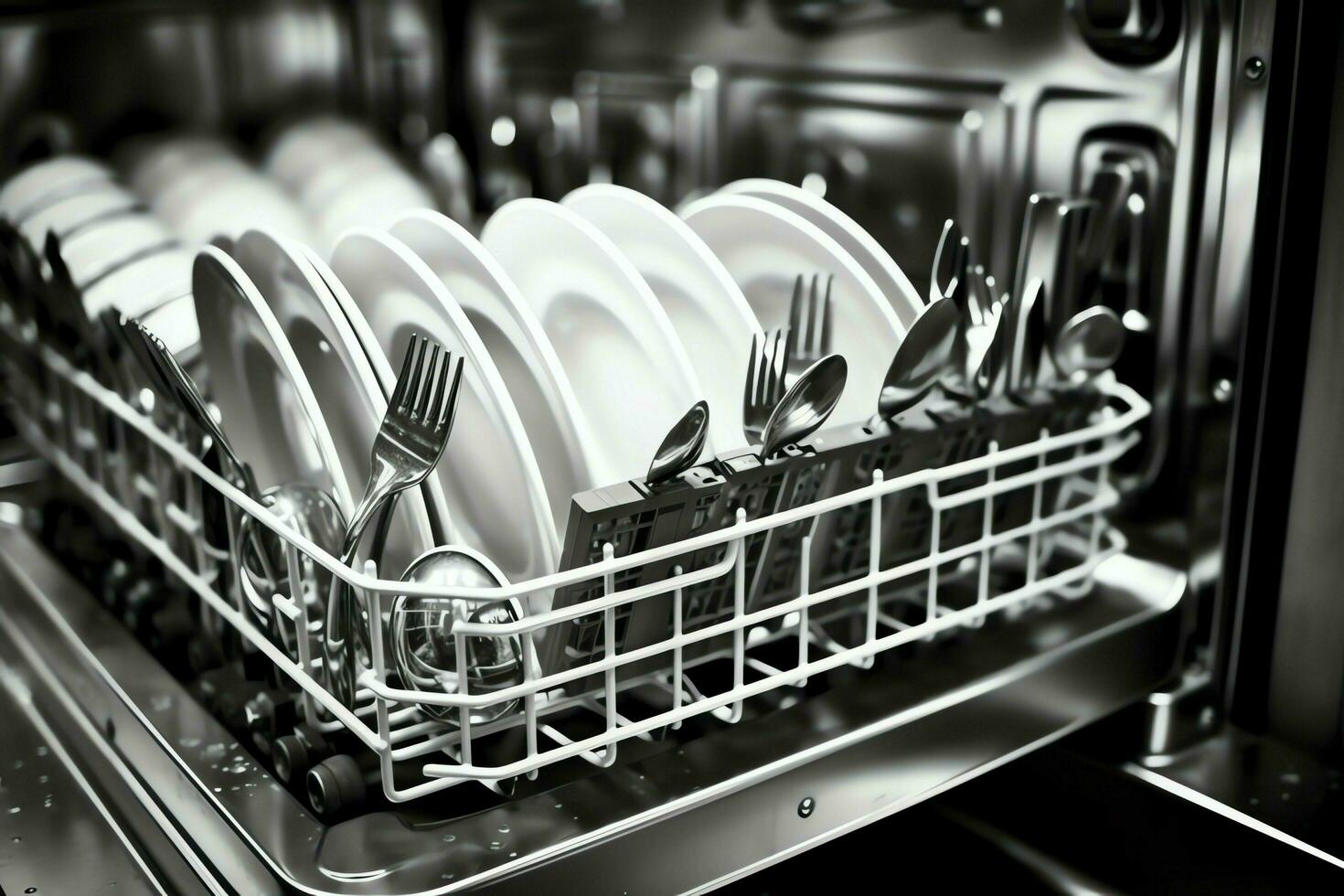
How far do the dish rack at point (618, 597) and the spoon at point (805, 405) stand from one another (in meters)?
0.04

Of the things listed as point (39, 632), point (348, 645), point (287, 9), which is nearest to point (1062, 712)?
point (348, 645)

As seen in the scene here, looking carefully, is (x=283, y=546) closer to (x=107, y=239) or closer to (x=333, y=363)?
(x=333, y=363)

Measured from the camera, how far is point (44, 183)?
1.25 metres

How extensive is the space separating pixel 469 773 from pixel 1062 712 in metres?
0.39

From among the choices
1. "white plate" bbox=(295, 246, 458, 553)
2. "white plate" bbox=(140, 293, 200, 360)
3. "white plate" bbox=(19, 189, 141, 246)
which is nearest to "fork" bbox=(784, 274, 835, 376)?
"white plate" bbox=(295, 246, 458, 553)

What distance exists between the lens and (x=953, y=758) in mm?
703

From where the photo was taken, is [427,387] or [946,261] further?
[946,261]

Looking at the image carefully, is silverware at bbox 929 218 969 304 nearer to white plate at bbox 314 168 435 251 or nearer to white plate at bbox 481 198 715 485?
white plate at bbox 481 198 715 485

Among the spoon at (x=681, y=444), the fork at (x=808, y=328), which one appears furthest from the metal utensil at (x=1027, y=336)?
the spoon at (x=681, y=444)

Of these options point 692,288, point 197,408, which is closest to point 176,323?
point 197,408

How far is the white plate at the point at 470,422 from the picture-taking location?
615 mm

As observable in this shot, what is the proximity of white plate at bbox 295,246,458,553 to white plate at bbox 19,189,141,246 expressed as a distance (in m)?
0.57

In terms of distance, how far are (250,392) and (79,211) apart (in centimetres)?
51

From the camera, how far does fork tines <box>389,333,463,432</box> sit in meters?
0.56
